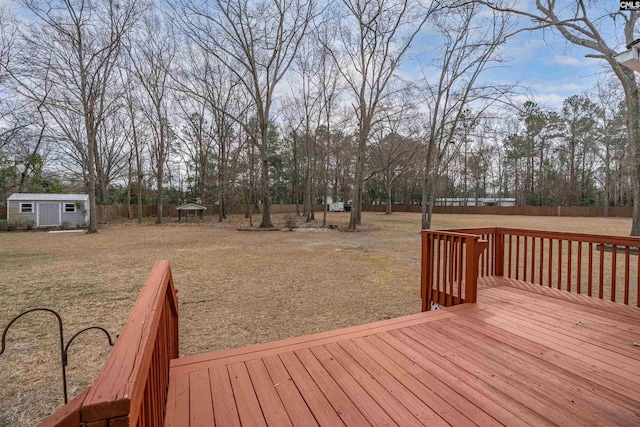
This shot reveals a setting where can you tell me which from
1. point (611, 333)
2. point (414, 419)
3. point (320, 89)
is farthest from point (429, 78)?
point (414, 419)

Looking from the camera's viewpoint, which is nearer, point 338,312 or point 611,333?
point 611,333

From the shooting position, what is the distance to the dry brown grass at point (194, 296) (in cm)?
290

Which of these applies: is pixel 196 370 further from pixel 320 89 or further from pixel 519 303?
pixel 320 89

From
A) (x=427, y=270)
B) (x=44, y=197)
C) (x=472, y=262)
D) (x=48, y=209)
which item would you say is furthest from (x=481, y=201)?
(x=44, y=197)

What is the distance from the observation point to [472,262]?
3.32 metres

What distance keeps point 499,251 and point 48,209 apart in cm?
2187

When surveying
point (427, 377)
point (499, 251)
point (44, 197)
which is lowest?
point (427, 377)

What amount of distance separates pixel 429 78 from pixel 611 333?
13.7 metres

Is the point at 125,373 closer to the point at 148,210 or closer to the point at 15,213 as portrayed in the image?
the point at 15,213

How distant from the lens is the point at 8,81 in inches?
502

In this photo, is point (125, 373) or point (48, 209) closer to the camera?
point (125, 373)

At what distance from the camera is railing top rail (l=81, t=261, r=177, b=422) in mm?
649

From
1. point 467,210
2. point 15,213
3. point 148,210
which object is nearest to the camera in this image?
point 15,213

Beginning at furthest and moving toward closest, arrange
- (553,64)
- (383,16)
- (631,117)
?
(383,16)
(553,64)
(631,117)
